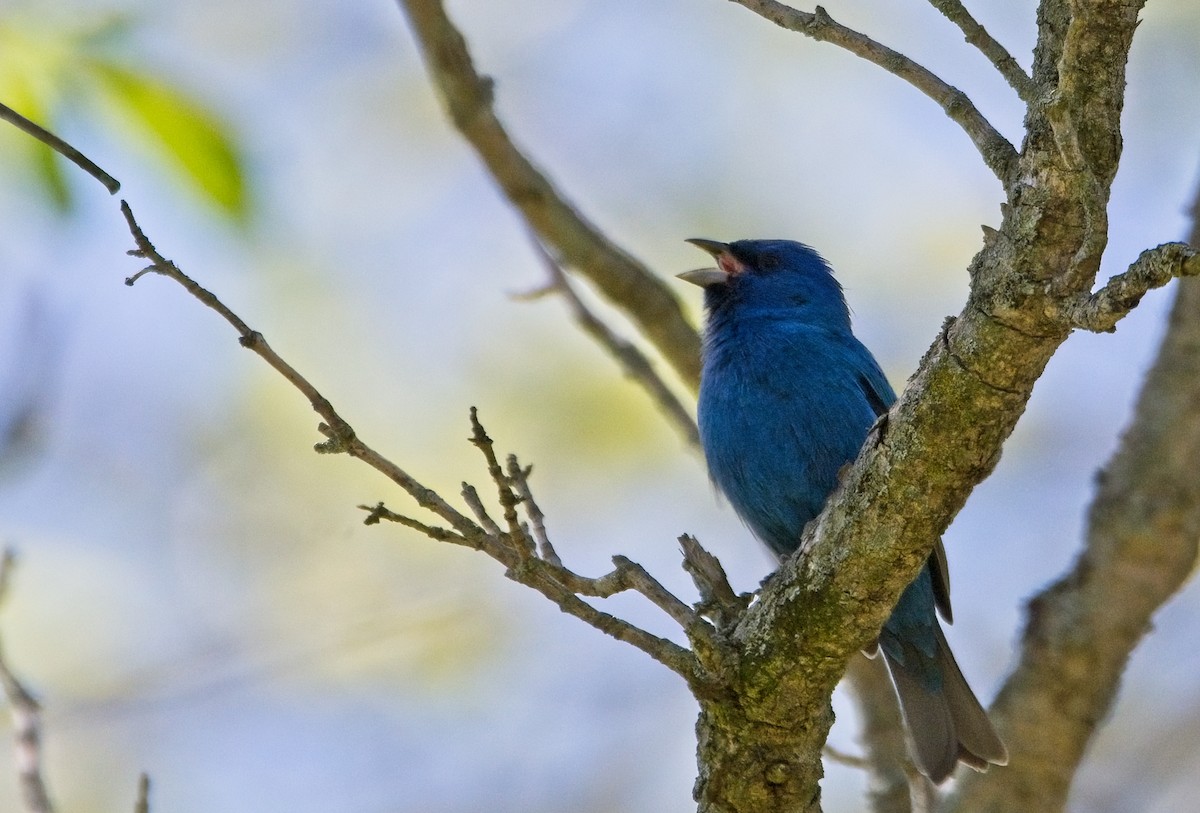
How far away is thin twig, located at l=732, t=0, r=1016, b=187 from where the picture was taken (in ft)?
10.9

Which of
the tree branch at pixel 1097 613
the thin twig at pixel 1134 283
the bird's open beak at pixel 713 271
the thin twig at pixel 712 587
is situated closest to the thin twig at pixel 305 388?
the thin twig at pixel 712 587

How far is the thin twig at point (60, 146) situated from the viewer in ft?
9.61

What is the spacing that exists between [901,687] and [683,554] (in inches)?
74.6

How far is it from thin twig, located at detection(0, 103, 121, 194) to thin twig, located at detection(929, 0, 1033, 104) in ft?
6.89

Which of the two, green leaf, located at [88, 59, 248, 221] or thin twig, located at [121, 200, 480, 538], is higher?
green leaf, located at [88, 59, 248, 221]

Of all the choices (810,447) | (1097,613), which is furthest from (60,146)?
(1097,613)

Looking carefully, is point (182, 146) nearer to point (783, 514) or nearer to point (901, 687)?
point (783, 514)

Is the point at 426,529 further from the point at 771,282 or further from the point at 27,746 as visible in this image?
the point at 771,282

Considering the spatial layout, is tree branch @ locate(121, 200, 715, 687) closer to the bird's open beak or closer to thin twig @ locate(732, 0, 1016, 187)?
thin twig @ locate(732, 0, 1016, 187)

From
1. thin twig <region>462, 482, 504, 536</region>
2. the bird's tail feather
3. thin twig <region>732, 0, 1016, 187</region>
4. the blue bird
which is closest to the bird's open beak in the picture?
the blue bird

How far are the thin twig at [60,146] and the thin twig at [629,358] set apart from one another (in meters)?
3.72

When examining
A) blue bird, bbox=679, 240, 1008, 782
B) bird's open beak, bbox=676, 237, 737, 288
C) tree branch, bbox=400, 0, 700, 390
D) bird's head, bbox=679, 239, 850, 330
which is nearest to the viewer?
blue bird, bbox=679, 240, 1008, 782

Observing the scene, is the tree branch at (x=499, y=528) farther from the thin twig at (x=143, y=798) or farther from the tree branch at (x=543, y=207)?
the tree branch at (x=543, y=207)

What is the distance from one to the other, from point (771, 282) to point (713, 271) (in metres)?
0.32
